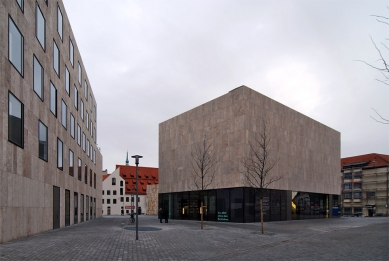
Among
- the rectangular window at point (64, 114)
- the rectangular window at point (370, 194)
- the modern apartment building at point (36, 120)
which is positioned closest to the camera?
the modern apartment building at point (36, 120)

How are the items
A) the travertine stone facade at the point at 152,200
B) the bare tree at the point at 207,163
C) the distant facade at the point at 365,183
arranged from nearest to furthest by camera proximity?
the bare tree at the point at 207,163 → the travertine stone facade at the point at 152,200 → the distant facade at the point at 365,183

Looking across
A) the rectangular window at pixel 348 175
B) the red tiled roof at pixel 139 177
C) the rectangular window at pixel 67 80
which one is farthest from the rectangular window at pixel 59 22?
the rectangular window at pixel 348 175

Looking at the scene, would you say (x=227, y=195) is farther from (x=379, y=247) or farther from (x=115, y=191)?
(x=115, y=191)

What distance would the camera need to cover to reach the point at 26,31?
19875mm

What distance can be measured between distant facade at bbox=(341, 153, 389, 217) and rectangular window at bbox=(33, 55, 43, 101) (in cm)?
9996

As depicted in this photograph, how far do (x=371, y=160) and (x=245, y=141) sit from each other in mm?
93247

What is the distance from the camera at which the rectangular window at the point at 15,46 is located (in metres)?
17.5

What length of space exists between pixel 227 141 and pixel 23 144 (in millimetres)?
20467

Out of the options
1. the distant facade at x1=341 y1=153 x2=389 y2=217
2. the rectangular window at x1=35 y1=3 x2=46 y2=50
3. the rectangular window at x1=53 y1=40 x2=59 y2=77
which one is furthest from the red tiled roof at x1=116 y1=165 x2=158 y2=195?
the rectangular window at x1=35 y1=3 x2=46 y2=50

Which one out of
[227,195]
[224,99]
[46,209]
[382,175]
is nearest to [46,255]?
[46,209]

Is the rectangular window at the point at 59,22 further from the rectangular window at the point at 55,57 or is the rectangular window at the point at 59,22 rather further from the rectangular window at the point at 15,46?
the rectangular window at the point at 15,46

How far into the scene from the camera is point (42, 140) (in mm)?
23203

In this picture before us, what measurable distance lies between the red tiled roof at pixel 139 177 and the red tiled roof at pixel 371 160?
205ft

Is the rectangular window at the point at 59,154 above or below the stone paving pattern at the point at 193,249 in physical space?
above
